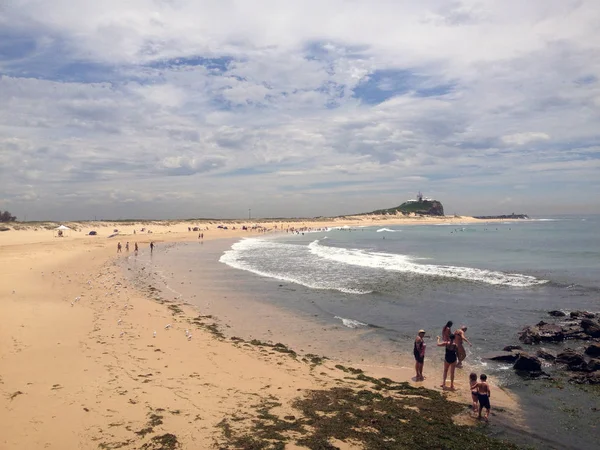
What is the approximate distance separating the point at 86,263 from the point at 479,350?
97.1ft

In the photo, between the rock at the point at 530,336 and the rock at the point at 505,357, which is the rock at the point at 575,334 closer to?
the rock at the point at 530,336

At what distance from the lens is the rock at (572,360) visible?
1134 cm

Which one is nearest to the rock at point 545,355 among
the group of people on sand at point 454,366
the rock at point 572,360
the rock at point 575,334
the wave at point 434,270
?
the rock at point 572,360

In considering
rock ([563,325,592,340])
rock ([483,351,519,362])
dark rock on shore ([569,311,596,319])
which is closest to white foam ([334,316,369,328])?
rock ([483,351,519,362])

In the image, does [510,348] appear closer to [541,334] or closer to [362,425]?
[541,334]

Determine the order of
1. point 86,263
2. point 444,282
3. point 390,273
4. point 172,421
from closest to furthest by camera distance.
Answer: point 172,421
point 444,282
point 390,273
point 86,263

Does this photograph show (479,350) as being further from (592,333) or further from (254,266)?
(254,266)

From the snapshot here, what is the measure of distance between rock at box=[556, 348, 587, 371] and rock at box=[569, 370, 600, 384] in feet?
1.77

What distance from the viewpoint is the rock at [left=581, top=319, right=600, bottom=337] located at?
1401cm

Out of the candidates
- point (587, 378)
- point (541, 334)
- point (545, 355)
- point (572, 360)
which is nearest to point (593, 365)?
point (572, 360)

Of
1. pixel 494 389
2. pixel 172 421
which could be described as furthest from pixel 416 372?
pixel 172 421

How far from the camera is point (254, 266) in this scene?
3288 cm

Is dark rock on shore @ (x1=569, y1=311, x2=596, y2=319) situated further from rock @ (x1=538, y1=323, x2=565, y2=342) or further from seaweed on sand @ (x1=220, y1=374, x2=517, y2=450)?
seaweed on sand @ (x1=220, y1=374, x2=517, y2=450)

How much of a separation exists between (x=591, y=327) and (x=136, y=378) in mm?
14395
